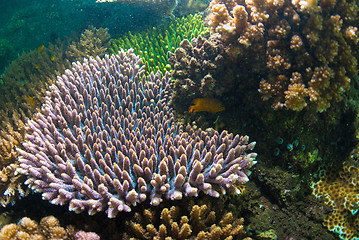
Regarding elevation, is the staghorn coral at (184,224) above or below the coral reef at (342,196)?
above

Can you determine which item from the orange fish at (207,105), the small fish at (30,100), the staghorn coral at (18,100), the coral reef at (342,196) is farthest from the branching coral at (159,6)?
the coral reef at (342,196)

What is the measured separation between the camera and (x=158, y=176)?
2311 mm

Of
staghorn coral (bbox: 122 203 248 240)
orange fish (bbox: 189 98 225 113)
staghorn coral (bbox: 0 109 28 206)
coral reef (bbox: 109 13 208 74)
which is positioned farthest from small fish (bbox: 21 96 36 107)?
staghorn coral (bbox: 122 203 248 240)

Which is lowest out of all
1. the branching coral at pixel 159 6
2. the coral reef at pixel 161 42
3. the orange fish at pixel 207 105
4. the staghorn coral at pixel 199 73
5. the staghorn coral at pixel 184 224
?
the staghorn coral at pixel 184 224

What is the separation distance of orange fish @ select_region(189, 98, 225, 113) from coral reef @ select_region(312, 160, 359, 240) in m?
1.85

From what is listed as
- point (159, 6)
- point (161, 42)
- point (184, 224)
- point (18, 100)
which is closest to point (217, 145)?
point (184, 224)

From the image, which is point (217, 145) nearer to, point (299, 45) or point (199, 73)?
point (199, 73)

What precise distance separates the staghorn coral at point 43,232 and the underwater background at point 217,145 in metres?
0.01

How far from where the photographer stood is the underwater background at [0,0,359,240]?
2.44 meters

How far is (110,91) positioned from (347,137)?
4023 millimetres

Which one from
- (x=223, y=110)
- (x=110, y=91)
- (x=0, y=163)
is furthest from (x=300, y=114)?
(x=0, y=163)

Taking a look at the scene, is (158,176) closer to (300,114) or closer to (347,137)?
(300,114)

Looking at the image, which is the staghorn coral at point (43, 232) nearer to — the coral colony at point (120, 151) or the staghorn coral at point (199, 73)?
the coral colony at point (120, 151)

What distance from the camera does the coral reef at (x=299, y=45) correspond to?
2.77m
